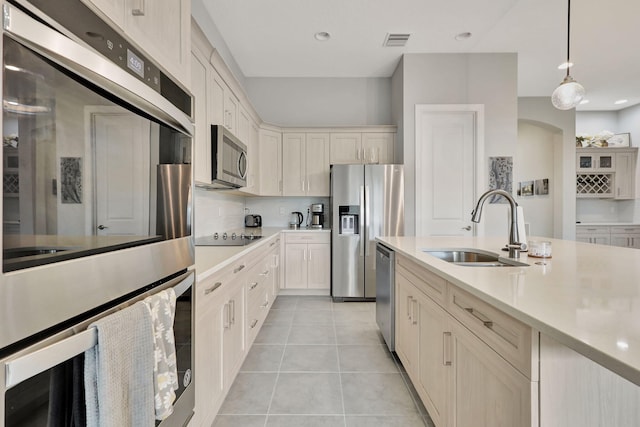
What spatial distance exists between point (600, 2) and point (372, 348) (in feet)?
13.3

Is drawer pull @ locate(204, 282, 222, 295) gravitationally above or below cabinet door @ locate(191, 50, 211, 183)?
below

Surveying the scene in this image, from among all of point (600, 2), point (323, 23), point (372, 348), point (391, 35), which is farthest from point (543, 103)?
point (372, 348)

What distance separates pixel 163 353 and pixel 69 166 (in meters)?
0.54

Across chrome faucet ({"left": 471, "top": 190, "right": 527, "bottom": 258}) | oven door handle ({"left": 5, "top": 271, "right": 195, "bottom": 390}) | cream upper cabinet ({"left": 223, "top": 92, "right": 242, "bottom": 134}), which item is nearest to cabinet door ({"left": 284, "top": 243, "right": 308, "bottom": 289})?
cream upper cabinet ({"left": 223, "top": 92, "right": 242, "bottom": 134})

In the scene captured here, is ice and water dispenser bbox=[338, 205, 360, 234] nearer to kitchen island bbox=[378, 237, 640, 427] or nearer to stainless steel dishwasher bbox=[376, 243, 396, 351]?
stainless steel dishwasher bbox=[376, 243, 396, 351]

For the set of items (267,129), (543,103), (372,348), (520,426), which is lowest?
(372,348)

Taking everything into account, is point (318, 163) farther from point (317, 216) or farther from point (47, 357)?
point (47, 357)

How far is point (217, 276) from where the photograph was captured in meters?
1.50

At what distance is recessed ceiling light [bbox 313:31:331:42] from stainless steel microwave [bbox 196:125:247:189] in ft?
5.75

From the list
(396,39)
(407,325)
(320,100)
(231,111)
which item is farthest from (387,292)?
(320,100)

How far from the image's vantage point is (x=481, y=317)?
3.44ft

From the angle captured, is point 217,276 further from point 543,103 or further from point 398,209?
point 543,103

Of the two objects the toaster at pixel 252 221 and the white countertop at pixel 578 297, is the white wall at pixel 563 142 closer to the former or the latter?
the white countertop at pixel 578 297

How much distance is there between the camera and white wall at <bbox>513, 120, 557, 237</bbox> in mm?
5707
